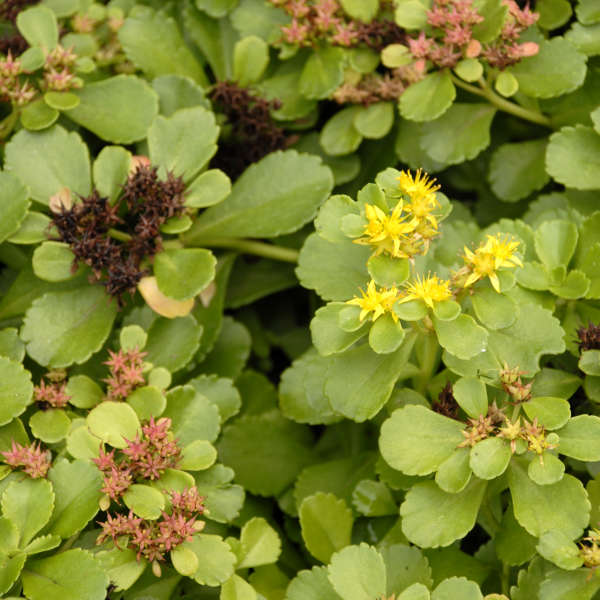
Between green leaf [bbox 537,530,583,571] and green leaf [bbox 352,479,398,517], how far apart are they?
1.43 feet

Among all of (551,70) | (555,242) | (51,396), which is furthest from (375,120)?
(51,396)

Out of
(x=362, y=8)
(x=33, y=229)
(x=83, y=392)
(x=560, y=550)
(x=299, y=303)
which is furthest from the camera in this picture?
(x=299, y=303)

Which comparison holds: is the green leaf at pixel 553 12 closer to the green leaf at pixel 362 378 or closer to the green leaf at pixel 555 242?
the green leaf at pixel 555 242

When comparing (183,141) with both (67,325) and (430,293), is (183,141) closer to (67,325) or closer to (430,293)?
(67,325)

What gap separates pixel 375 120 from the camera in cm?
201

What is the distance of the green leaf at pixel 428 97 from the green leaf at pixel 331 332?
0.66 m

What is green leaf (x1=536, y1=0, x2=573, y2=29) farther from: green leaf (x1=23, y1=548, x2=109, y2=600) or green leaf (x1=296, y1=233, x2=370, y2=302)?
green leaf (x1=23, y1=548, x2=109, y2=600)

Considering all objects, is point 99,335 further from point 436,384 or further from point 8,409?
point 436,384

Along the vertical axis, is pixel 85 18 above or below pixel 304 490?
above

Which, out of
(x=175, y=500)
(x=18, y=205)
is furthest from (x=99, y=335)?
(x=175, y=500)

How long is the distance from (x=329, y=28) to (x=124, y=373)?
101 cm

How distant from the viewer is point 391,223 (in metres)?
1.36

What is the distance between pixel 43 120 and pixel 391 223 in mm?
925

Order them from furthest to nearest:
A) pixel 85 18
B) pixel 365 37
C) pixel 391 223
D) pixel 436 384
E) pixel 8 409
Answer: pixel 85 18 < pixel 365 37 < pixel 436 384 < pixel 8 409 < pixel 391 223
